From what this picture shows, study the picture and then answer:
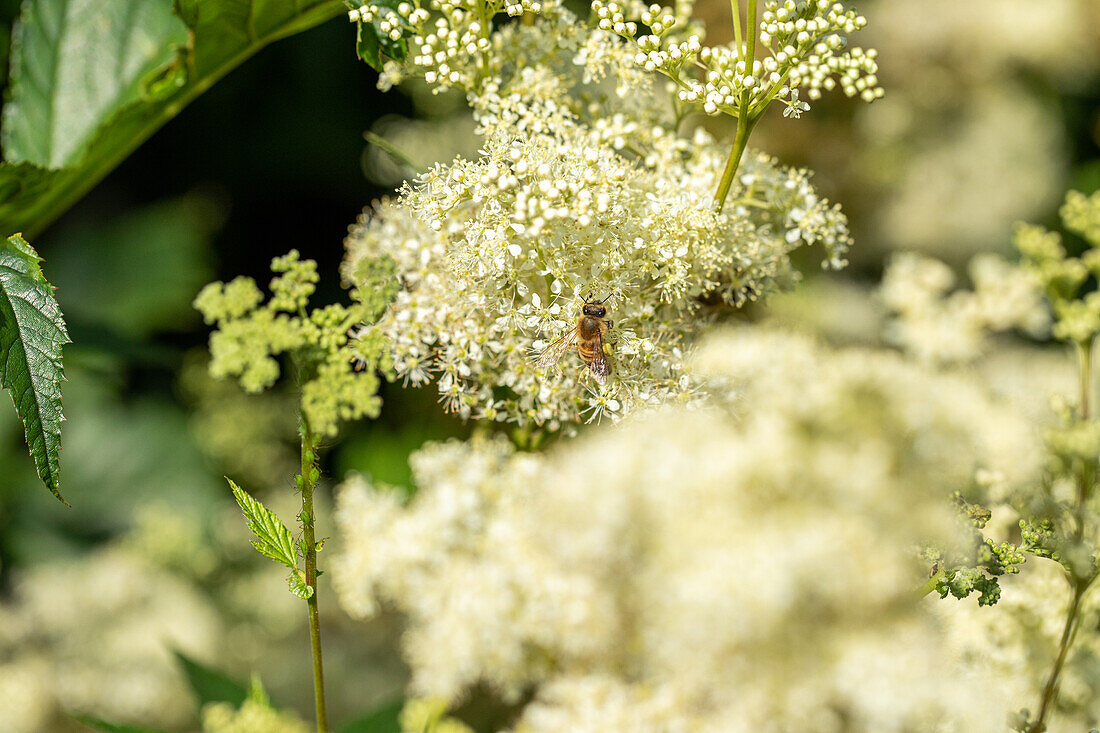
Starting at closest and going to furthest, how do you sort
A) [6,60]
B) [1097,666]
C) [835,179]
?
1. [1097,666]
2. [6,60]
3. [835,179]

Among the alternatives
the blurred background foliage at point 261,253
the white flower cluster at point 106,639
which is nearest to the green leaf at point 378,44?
the blurred background foliage at point 261,253

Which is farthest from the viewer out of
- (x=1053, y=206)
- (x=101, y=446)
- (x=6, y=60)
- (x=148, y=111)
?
(x=1053, y=206)

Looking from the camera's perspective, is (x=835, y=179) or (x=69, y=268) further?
(x=69, y=268)

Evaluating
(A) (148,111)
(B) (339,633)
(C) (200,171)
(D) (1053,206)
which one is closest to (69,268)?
(C) (200,171)

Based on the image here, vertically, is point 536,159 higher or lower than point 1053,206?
lower

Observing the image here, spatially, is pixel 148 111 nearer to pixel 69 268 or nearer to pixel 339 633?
pixel 339 633

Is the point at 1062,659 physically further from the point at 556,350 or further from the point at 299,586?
the point at 299,586
